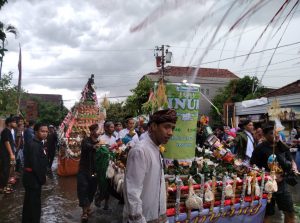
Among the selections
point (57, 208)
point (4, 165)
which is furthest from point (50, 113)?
point (57, 208)

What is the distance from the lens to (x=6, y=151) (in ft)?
25.7

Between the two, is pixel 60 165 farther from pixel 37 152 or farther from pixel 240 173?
pixel 240 173

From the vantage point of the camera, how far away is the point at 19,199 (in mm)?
7426

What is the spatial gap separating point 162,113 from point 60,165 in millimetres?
8248

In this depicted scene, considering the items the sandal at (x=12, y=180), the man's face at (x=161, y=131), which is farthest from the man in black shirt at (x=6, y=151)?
the man's face at (x=161, y=131)

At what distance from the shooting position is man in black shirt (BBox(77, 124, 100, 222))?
5.68 m

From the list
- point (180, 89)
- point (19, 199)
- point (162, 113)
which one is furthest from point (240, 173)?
point (19, 199)

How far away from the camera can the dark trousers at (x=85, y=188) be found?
224 inches

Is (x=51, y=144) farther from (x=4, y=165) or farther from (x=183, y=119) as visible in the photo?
→ (x=183, y=119)

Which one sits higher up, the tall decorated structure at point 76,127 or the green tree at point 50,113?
the green tree at point 50,113

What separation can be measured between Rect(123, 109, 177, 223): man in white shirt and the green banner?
6.98ft

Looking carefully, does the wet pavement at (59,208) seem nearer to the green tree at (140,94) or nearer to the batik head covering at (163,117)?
the batik head covering at (163,117)

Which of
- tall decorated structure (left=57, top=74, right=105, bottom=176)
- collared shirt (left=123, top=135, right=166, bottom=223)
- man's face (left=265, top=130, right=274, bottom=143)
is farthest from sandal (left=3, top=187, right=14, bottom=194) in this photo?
collared shirt (left=123, top=135, right=166, bottom=223)

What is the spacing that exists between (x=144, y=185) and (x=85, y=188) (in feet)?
10.5
